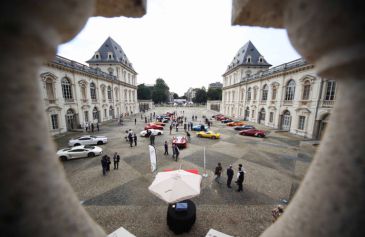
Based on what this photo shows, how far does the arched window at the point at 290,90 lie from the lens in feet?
65.1

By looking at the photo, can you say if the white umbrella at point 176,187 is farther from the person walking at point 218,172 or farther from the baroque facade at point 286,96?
the baroque facade at point 286,96

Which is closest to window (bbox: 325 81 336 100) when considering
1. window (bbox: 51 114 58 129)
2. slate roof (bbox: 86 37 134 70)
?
window (bbox: 51 114 58 129)

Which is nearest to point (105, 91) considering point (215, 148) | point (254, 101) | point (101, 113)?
point (101, 113)

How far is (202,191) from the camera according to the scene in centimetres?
721

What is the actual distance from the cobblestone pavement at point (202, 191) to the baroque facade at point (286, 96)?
7255mm

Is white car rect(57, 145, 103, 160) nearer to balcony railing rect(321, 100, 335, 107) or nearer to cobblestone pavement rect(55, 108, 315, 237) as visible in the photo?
cobblestone pavement rect(55, 108, 315, 237)

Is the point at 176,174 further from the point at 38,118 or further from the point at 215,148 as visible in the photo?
the point at 215,148

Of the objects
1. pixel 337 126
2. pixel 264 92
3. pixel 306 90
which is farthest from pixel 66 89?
pixel 264 92

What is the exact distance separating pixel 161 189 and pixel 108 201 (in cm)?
300

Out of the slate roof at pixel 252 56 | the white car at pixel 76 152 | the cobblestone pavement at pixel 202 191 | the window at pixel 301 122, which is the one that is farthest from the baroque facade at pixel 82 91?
the slate roof at pixel 252 56

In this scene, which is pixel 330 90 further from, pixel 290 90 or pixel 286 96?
pixel 286 96

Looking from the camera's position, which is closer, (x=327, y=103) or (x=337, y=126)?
(x=337, y=126)

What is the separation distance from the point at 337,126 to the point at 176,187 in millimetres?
5242

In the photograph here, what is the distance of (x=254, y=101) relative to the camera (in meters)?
28.8
